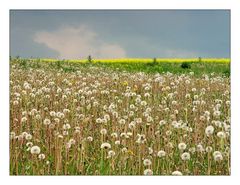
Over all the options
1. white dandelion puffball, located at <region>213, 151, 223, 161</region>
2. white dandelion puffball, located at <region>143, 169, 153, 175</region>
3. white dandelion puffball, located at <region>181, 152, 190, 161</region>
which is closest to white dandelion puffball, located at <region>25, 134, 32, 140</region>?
white dandelion puffball, located at <region>143, 169, 153, 175</region>

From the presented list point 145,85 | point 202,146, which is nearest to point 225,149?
point 202,146

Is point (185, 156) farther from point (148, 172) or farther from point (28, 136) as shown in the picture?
point (28, 136)


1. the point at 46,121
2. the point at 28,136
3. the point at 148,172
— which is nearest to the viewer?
the point at 148,172

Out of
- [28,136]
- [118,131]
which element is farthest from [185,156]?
[28,136]

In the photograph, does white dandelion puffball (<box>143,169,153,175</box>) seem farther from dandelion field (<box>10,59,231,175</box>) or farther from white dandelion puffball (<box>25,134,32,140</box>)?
white dandelion puffball (<box>25,134,32,140</box>)

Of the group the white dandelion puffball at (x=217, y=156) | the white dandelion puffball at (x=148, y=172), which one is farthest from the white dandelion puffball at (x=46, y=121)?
the white dandelion puffball at (x=217, y=156)

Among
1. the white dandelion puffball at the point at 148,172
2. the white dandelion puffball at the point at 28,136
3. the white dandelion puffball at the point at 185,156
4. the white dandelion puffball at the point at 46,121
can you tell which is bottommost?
the white dandelion puffball at the point at 148,172

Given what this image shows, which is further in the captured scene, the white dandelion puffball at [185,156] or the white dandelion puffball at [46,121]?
the white dandelion puffball at [46,121]

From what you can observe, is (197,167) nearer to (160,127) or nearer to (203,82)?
(160,127)

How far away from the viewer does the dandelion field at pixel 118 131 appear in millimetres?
4004

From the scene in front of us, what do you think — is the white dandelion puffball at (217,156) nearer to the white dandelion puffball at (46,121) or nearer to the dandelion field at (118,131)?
the dandelion field at (118,131)

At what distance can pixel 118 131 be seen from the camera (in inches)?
175

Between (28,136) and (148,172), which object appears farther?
(28,136)
